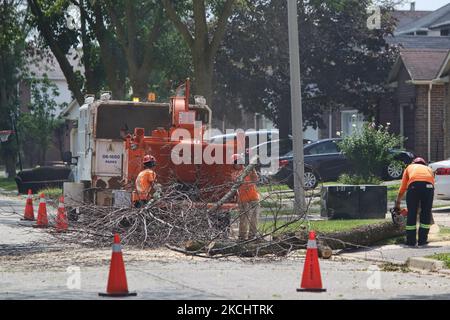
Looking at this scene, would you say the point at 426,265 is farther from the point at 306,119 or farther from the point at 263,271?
the point at 306,119

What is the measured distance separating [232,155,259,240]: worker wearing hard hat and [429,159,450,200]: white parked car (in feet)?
24.9

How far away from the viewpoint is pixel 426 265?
15.0m

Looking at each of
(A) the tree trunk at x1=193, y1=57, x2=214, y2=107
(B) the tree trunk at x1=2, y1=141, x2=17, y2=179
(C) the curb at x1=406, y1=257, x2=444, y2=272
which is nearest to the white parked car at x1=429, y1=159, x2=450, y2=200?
(A) the tree trunk at x1=193, y1=57, x2=214, y2=107

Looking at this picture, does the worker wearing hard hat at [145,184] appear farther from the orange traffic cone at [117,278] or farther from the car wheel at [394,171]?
the car wheel at [394,171]

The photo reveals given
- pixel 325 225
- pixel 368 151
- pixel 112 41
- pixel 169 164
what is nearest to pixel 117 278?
pixel 169 164

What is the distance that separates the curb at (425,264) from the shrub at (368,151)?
13.1 meters

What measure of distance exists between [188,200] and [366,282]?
4968 mm

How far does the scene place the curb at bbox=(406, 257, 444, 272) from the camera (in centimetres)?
1485

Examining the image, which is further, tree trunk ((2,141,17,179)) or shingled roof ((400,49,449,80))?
tree trunk ((2,141,17,179))

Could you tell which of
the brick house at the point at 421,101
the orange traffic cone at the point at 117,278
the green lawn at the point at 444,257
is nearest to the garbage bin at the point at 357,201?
the green lawn at the point at 444,257

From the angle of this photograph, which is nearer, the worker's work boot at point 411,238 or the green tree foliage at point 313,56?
the worker's work boot at point 411,238

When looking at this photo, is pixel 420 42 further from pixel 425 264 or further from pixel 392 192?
pixel 425 264

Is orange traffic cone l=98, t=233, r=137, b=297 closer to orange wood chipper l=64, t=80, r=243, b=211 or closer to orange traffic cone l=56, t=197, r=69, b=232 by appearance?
orange traffic cone l=56, t=197, r=69, b=232

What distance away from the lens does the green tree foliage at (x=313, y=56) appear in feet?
140
